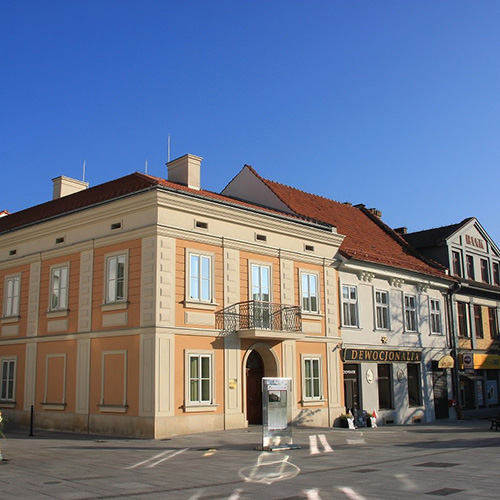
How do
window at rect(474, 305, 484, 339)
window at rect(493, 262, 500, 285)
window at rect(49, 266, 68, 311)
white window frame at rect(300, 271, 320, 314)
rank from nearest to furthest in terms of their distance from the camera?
window at rect(49, 266, 68, 311), white window frame at rect(300, 271, 320, 314), window at rect(474, 305, 484, 339), window at rect(493, 262, 500, 285)

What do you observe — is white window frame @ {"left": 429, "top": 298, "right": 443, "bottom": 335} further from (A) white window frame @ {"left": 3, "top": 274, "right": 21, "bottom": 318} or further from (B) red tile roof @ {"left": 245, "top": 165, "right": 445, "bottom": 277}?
(A) white window frame @ {"left": 3, "top": 274, "right": 21, "bottom": 318}

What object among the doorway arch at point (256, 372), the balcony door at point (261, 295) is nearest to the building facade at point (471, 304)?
the doorway arch at point (256, 372)

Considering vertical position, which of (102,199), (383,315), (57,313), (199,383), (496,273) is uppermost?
(102,199)

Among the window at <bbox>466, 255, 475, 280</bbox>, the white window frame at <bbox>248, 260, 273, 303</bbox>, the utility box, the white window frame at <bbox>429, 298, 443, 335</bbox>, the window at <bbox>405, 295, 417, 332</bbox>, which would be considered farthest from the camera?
the window at <bbox>466, 255, 475, 280</bbox>

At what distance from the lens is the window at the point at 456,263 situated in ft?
114

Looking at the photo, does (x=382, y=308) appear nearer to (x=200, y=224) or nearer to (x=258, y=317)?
(x=258, y=317)

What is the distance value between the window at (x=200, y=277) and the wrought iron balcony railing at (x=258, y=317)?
84 centimetres

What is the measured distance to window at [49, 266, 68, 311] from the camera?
23.2m

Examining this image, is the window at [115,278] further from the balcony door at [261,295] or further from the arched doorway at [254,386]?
the arched doorway at [254,386]

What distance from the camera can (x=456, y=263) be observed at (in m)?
34.9

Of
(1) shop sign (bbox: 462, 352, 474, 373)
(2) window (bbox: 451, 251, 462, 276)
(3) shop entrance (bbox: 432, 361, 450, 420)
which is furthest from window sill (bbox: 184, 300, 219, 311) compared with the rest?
(2) window (bbox: 451, 251, 462, 276)

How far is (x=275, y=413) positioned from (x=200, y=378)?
15.2ft

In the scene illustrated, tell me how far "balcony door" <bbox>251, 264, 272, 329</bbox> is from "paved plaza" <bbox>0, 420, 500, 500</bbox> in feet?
12.5

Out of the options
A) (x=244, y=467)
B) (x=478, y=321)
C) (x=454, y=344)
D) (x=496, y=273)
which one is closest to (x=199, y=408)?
Result: (x=244, y=467)
